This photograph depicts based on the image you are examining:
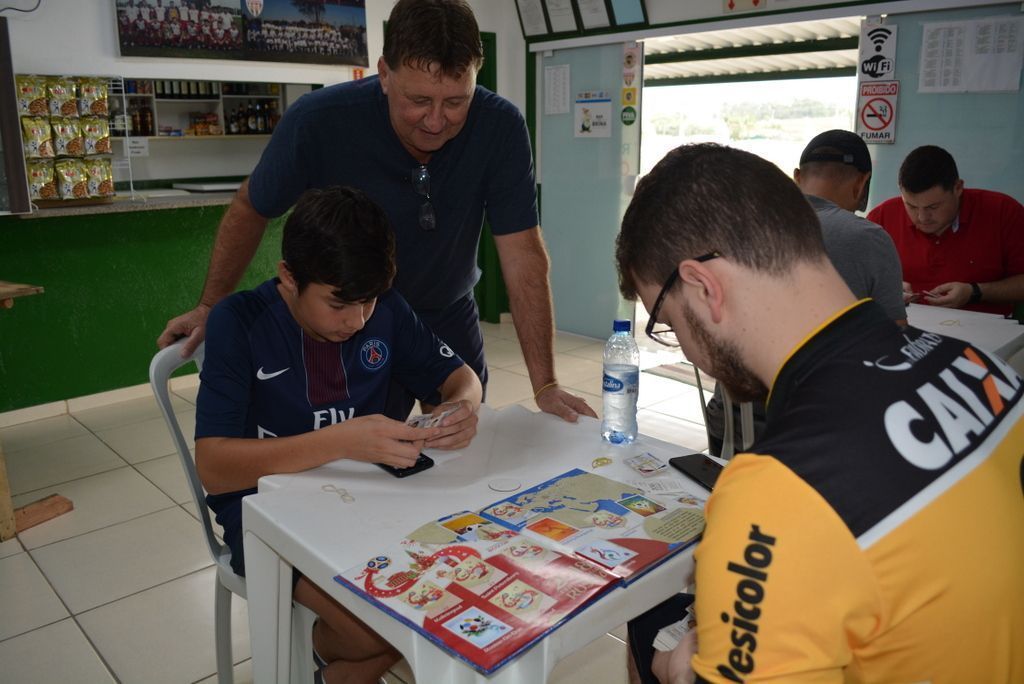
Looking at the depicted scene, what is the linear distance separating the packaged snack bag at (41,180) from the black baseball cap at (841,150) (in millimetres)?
3548

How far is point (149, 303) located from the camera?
4527 mm

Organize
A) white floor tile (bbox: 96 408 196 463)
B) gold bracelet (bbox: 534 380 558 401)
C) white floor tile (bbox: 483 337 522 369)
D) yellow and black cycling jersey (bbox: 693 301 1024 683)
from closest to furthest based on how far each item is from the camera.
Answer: yellow and black cycling jersey (bbox: 693 301 1024 683) < gold bracelet (bbox: 534 380 558 401) < white floor tile (bbox: 96 408 196 463) < white floor tile (bbox: 483 337 522 369)

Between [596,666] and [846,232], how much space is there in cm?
140

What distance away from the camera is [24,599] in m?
2.54

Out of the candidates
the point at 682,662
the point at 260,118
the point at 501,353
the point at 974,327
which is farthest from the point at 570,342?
the point at 682,662

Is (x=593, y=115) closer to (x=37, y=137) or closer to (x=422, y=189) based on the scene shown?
(x=37, y=137)

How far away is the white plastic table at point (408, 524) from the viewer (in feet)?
3.29

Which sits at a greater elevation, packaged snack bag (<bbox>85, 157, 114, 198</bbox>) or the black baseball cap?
the black baseball cap

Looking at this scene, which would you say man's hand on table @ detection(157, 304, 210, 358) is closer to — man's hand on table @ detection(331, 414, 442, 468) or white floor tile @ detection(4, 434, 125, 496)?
man's hand on table @ detection(331, 414, 442, 468)

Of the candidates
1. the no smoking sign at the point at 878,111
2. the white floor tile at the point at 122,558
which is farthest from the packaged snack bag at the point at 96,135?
the no smoking sign at the point at 878,111

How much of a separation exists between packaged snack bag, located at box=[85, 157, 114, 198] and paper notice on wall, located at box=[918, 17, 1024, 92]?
416 cm

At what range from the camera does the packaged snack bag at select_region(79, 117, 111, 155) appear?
13.4 ft

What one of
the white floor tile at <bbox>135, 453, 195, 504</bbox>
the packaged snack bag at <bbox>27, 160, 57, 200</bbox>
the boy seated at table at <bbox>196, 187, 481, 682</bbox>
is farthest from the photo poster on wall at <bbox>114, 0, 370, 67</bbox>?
the boy seated at table at <bbox>196, 187, 481, 682</bbox>

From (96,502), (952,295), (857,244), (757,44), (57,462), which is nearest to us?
(857,244)
